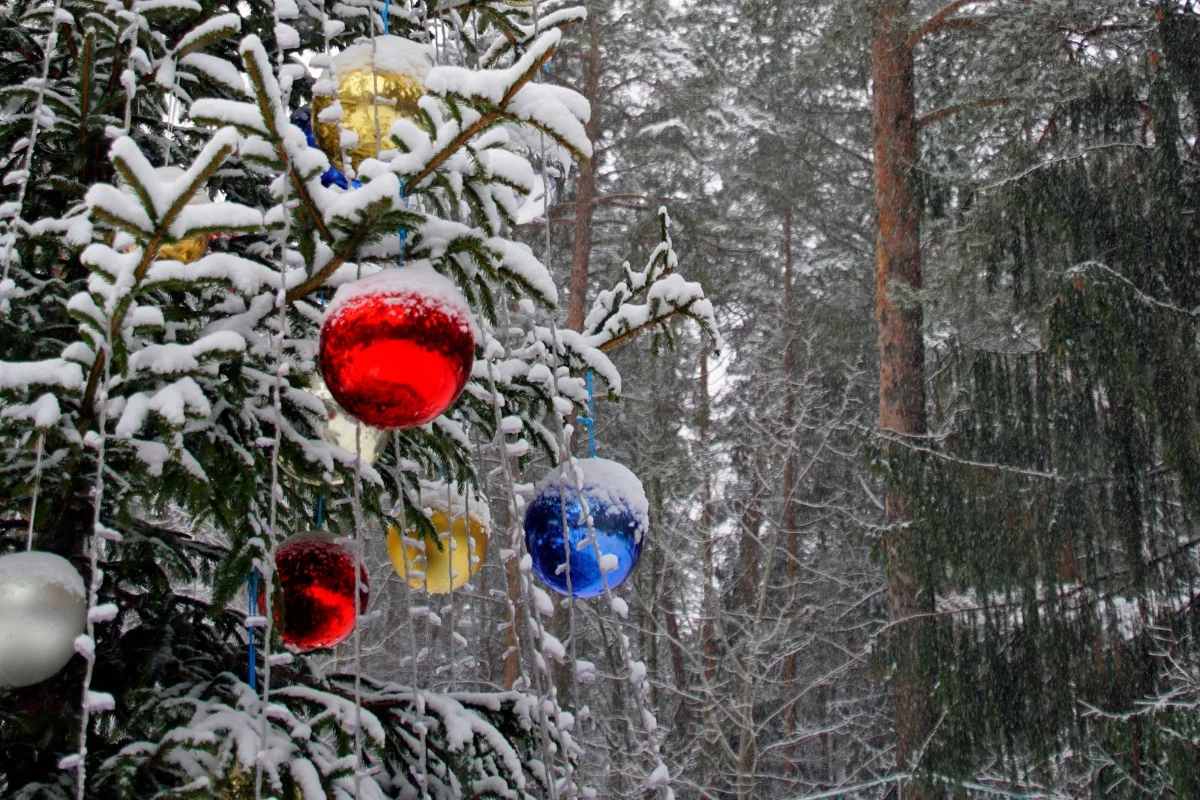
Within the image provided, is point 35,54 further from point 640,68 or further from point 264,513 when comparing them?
point 640,68

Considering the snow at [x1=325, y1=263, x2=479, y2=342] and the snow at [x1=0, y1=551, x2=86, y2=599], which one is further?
the snow at [x1=0, y1=551, x2=86, y2=599]

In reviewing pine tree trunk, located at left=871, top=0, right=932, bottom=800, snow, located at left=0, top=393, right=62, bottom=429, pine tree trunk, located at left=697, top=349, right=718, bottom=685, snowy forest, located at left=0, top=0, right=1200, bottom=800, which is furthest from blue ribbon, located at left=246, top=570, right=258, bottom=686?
pine tree trunk, located at left=697, top=349, right=718, bottom=685

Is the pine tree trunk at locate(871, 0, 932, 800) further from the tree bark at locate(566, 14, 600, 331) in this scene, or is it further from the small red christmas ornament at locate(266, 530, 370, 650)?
the small red christmas ornament at locate(266, 530, 370, 650)

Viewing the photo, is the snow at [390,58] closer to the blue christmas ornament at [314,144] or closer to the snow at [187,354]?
the blue christmas ornament at [314,144]

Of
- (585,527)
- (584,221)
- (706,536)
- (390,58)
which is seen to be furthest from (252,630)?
(584,221)

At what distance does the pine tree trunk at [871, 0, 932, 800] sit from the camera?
7.05 m

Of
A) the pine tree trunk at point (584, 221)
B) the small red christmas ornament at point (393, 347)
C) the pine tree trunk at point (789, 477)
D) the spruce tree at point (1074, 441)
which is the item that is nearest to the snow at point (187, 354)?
the small red christmas ornament at point (393, 347)

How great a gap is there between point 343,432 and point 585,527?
1.69 ft

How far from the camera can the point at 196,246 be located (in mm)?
1795

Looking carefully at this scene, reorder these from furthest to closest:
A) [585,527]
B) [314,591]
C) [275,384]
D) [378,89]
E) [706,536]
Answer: [706,536]
[585,527]
[314,591]
[378,89]
[275,384]

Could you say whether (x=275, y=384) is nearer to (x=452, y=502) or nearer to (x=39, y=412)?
(x=39, y=412)

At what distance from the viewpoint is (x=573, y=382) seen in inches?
89.4

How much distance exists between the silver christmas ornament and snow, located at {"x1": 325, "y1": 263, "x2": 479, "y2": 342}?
663 mm

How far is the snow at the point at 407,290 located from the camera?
1.31 meters
